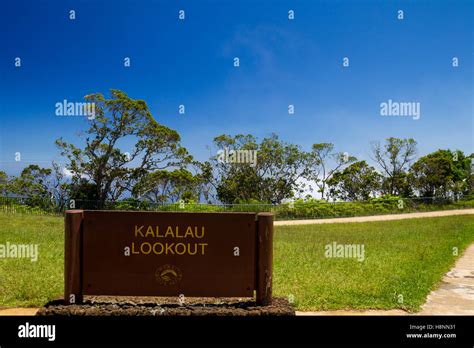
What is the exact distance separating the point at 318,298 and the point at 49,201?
21062 millimetres

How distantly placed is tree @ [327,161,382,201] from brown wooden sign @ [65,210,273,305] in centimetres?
2642

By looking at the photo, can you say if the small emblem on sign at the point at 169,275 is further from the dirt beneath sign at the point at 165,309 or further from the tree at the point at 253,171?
the tree at the point at 253,171

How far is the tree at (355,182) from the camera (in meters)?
31.2

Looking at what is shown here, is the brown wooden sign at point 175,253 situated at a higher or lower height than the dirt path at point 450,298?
higher

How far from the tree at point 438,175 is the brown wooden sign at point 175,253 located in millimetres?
32078

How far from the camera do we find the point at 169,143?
2547 centimetres

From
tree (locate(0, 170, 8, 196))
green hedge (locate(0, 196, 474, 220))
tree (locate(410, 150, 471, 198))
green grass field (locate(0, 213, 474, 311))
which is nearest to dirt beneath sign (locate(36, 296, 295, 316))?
green grass field (locate(0, 213, 474, 311))

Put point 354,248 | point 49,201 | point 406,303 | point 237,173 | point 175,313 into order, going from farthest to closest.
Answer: point 237,173 < point 49,201 < point 354,248 < point 406,303 < point 175,313

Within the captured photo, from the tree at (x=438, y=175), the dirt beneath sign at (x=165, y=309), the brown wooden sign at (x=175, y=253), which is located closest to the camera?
the dirt beneath sign at (x=165, y=309)

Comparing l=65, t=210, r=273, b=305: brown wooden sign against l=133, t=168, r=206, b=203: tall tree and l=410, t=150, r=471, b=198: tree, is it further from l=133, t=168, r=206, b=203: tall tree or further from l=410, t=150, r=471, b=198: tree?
l=410, t=150, r=471, b=198: tree

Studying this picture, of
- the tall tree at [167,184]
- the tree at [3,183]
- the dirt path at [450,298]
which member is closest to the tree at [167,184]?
the tall tree at [167,184]

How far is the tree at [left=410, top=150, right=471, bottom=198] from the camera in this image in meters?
34.8

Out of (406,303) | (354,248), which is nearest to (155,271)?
(406,303)
